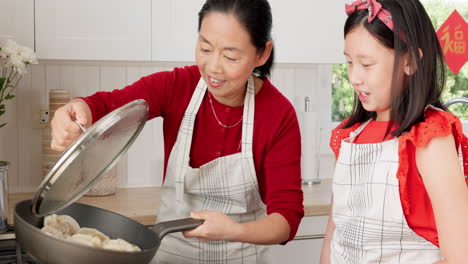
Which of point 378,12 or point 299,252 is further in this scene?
point 299,252

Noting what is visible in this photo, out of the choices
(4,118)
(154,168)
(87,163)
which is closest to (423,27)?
(87,163)

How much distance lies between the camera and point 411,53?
1.18m

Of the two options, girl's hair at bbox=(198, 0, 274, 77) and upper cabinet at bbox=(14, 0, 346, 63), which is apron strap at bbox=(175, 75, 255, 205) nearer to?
girl's hair at bbox=(198, 0, 274, 77)

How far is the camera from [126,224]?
1.24 metres

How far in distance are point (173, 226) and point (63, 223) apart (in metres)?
0.21

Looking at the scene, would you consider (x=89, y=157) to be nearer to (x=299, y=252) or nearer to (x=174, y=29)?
(x=174, y=29)

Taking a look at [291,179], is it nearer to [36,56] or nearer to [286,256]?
[286,256]

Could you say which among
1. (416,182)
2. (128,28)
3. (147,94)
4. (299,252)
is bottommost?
(299,252)

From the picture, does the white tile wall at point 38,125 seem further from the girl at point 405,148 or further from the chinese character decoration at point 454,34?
the chinese character decoration at point 454,34

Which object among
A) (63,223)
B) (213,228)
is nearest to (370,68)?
(213,228)

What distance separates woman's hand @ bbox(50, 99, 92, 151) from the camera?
1.18m

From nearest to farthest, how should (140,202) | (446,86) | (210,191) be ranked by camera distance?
(210,191)
(140,202)
(446,86)

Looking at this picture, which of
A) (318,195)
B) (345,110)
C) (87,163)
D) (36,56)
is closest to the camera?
(87,163)

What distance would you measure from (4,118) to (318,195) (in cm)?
127
